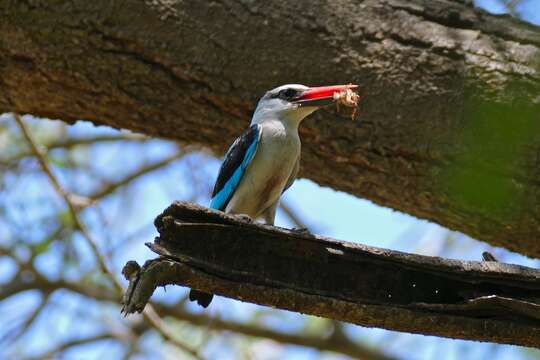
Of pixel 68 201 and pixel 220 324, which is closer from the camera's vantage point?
pixel 68 201

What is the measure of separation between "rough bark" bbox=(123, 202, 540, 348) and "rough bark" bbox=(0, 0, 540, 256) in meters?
1.26

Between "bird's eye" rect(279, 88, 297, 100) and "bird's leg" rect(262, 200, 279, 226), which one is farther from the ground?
"bird's eye" rect(279, 88, 297, 100)

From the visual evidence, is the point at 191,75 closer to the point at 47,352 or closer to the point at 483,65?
the point at 483,65

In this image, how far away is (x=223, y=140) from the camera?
4.57 meters

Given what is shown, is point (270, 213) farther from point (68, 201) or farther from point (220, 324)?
point (220, 324)

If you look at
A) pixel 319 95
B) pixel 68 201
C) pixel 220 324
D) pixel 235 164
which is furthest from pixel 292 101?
pixel 220 324

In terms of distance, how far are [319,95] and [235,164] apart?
0.61 metres

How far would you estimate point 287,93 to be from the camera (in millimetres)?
4465

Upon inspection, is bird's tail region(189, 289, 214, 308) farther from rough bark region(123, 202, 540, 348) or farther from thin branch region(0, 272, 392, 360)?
thin branch region(0, 272, 392, 360)

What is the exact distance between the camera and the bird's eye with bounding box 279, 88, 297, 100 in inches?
174

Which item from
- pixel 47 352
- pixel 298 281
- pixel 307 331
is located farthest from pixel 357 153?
pixel 47 352

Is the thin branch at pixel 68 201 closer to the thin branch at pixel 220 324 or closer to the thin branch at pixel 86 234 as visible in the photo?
the thin branch at pixel 86 234

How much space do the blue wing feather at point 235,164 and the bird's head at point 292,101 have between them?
0.09 meters

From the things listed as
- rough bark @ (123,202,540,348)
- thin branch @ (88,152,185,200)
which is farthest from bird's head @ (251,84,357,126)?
thin branch @ (88,152,185,200)
